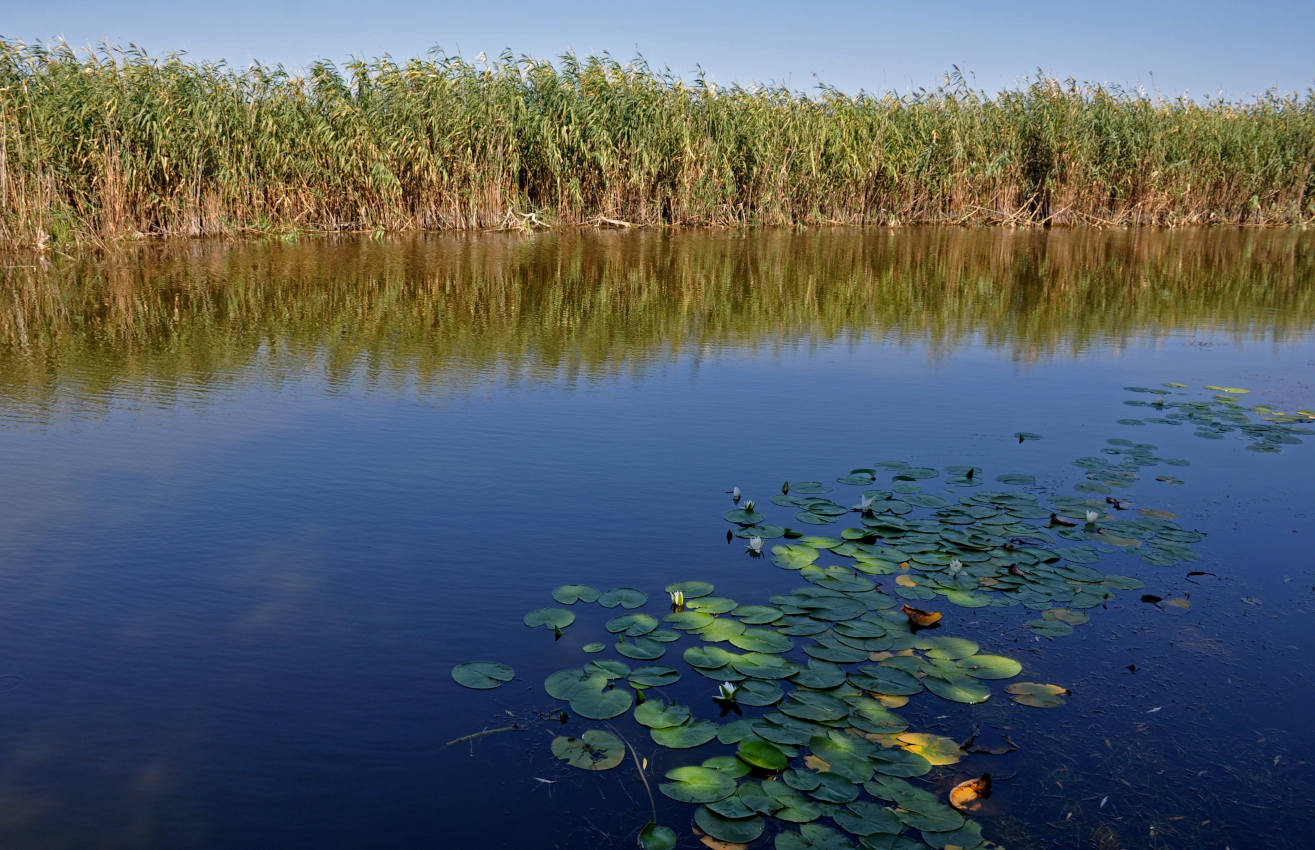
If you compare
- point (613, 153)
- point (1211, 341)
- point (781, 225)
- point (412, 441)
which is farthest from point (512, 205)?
point (412, 441)

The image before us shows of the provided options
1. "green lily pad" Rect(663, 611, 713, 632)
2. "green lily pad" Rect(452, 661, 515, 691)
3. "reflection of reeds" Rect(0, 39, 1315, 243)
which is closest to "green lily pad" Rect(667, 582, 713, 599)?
"green lily pad" Rect(663, 611, 713, 632)

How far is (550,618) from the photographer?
300 cm

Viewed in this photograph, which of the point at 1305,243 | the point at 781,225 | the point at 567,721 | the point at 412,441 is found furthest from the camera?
the point at 781,225

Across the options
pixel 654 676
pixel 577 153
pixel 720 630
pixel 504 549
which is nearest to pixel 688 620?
pixel 720 630

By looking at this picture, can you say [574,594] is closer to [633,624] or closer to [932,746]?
[633,624]

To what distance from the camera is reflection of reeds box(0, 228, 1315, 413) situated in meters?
6.72

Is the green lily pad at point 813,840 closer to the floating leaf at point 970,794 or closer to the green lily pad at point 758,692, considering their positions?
the floating leaf at point 970,794

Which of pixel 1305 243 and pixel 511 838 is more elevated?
pixel 1305 243

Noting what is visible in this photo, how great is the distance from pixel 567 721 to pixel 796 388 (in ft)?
12.5

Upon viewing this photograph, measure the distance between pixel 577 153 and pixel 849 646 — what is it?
1511cm

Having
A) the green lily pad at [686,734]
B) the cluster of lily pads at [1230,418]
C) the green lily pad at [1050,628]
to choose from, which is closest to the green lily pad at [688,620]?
the green lily pad at [686,734]

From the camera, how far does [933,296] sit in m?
10.0

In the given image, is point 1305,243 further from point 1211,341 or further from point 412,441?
point 412,441

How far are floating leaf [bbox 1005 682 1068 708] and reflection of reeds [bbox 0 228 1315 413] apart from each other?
→ 12.9 feet
